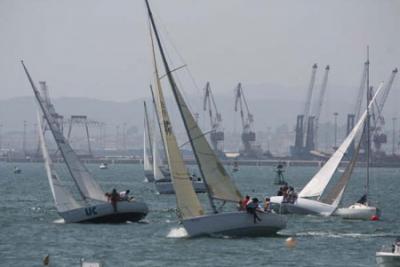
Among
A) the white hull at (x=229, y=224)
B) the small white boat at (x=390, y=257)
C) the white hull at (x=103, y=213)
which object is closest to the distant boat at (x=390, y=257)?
the small white boat at (x=390, y=257)

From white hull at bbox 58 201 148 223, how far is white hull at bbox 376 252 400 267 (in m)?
19.2

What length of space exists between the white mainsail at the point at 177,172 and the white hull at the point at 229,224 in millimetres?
642

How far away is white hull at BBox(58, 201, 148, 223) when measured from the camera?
174 ft

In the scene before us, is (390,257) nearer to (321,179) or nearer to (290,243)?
(290,243)

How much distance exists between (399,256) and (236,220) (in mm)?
11082

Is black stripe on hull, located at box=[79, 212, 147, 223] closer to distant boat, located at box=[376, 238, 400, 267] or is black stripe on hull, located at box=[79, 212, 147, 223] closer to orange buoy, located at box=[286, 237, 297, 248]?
orange buoy, located at box=[286, 237, 297, 248]

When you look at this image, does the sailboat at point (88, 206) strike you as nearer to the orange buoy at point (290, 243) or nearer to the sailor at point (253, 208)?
the sailor at point (253, 208)

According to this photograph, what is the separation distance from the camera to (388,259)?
3566 centimetres

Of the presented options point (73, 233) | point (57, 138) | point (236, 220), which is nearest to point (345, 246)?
point (236, 220)

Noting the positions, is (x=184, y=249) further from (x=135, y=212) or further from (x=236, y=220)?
(x=135, y=212)

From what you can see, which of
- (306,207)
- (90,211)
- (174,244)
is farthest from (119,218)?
Answer: (306,207)

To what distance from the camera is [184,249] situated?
42844mm

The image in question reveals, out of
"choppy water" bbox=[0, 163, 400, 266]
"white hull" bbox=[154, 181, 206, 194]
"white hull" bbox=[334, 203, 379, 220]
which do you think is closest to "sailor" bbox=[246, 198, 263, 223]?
"choppy water" bbox=[0, 163, 400, 266]

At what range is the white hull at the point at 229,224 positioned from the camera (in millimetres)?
45156
